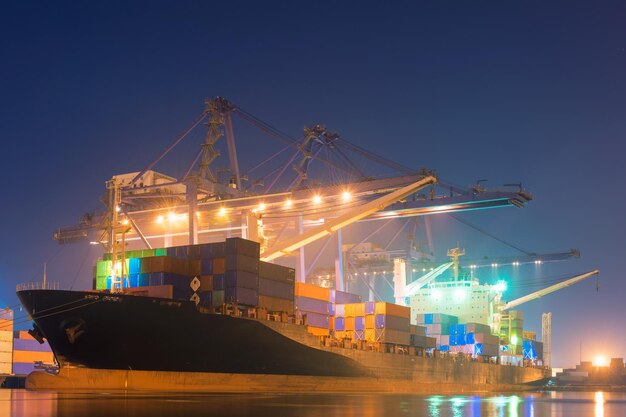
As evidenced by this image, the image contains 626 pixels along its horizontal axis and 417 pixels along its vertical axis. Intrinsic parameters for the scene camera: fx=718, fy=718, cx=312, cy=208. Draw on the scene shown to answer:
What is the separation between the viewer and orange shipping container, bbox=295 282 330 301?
132 feet

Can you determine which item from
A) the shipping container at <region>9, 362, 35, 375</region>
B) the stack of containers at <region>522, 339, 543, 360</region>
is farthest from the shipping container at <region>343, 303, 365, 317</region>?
the stack of containers at <region>522, 339, 543, 360</region>

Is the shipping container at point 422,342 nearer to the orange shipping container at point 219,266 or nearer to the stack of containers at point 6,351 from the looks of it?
the orange shipping container at point 219,266

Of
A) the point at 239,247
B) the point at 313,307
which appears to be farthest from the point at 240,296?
the point at 313,307

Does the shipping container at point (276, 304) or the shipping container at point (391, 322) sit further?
the shipping container at point (391, 322)

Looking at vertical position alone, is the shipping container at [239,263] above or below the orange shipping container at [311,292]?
above

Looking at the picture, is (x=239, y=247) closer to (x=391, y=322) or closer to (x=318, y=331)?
(x=318, y=331)

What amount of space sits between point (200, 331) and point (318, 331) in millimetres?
11559

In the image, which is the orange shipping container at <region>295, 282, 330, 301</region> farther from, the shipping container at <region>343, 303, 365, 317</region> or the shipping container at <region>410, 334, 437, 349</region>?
the shipping container at <region>410, 334, 437, 349</region>

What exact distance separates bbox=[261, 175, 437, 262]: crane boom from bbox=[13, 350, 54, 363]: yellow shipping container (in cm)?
2271

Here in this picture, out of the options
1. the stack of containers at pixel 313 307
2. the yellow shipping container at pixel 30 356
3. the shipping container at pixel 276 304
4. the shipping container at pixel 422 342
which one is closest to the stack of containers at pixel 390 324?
the shipping container at pixel 422 342

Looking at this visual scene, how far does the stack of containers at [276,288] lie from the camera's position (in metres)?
34.7

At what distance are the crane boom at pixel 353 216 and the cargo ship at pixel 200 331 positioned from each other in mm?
4723

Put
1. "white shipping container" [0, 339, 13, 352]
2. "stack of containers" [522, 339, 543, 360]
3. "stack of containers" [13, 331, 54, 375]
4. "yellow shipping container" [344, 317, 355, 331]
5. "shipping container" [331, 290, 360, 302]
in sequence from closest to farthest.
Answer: "yellow shipping container" [344, 317, 355, 331], "shipping container" [331, 290, 360, 302], "white shipping container" [0, 339, 13, 352], "stack of containers" [13, 331, 54, 375], "stack of containers" [522, 339, 543, 360]

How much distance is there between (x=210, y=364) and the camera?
31.4 m
